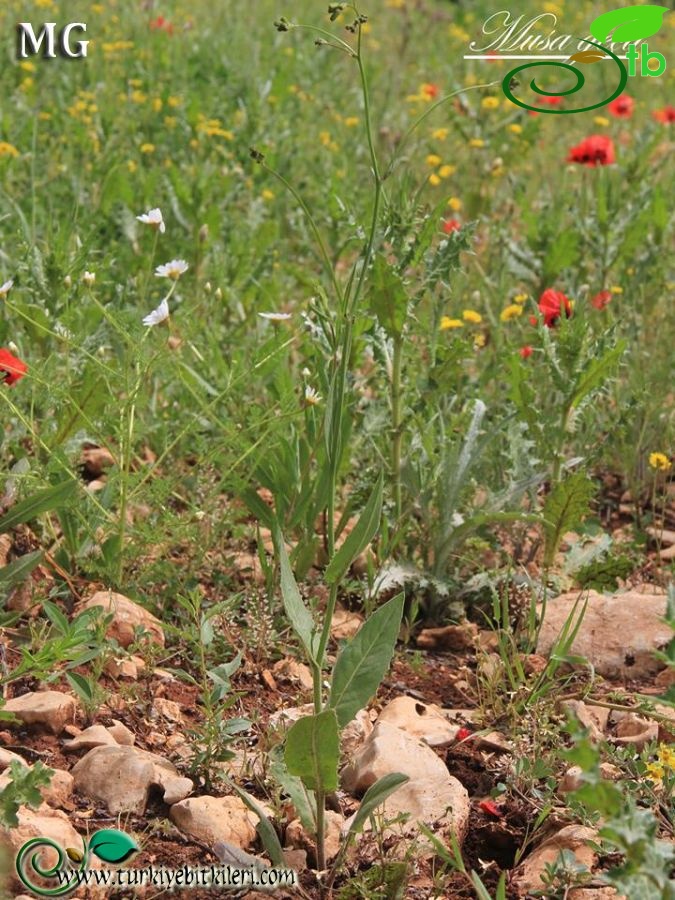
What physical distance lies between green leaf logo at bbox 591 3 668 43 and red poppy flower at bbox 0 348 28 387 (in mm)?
3591

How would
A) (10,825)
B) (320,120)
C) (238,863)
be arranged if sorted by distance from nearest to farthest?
(10,825)
(238,863)
(320,120)

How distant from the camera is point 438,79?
7156 mm

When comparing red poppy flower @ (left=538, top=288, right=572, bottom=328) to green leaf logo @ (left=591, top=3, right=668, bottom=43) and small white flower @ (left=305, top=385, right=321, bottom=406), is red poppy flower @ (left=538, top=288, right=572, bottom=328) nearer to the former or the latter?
small white flower @ (left=305, top=385, right=321, bottom=406)

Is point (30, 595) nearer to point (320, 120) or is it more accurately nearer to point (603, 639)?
point (603, 639)

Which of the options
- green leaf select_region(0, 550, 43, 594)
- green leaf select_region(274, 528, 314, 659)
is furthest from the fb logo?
green leaf select_region(274, 528, 314, 659)

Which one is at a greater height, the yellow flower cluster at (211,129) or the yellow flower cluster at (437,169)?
the yellow flower cluster at (211,129)

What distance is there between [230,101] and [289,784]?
14.2ft

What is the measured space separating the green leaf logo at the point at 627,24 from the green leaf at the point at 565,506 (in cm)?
320

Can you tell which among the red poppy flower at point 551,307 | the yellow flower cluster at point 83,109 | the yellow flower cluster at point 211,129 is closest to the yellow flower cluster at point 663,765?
the red poppy flower at point 551,307

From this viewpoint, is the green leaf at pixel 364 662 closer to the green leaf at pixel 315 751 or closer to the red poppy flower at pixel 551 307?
the green leaf at pixel 315 751

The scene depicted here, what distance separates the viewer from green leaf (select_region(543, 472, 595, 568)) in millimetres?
2816

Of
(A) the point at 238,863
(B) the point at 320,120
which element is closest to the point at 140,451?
(A) the point at 238,863

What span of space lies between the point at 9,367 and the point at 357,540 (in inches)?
38.1

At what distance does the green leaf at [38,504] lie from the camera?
2.41 m
